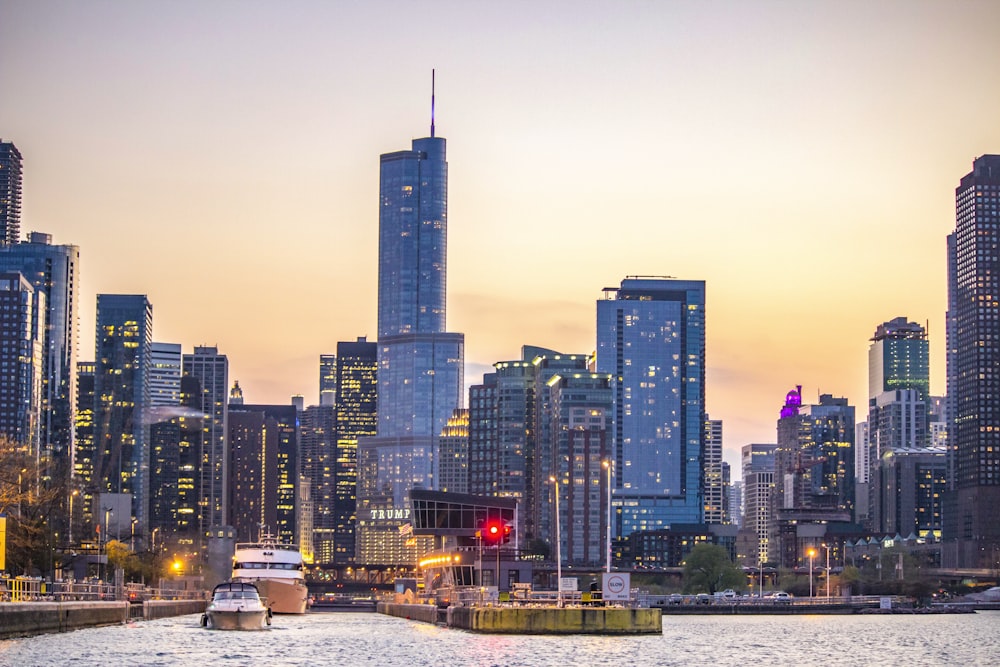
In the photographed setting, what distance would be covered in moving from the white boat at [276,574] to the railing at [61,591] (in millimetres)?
9661

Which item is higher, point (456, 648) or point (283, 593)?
point (456, 648)

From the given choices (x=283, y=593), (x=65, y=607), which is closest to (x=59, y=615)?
(x=65, y=607)

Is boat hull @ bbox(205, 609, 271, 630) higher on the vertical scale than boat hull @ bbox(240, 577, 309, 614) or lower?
higher

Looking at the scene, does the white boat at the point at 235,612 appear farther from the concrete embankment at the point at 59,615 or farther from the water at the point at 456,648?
the concrete embankment at the point at 59,615

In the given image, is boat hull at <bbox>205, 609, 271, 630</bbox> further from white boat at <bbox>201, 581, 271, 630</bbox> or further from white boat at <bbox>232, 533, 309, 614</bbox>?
white boat at <bbox>232, 533, 309, 614</bbox>

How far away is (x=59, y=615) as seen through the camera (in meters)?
103

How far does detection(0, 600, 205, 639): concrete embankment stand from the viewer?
90.4 meters

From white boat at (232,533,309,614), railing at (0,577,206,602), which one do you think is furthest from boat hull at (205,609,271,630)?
white boat at (232,533,309,614)

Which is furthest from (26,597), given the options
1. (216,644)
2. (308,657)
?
(308,657)

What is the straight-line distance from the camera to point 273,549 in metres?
185

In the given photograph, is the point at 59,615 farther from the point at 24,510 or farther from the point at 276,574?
the point at 276,574

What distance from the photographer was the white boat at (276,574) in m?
177

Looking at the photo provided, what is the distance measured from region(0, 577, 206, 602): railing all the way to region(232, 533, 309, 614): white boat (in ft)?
31.7

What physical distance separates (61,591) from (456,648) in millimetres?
39434
